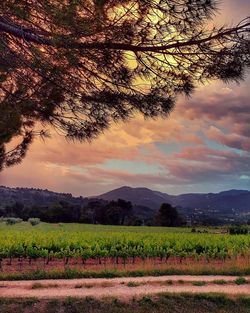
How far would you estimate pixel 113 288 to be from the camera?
48.8 ft

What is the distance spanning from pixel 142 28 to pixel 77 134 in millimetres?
2904

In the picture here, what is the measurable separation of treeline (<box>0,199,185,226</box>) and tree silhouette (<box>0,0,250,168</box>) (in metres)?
55.2

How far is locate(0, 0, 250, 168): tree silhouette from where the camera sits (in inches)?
328

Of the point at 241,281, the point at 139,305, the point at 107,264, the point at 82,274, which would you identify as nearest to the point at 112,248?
the point at 107,264

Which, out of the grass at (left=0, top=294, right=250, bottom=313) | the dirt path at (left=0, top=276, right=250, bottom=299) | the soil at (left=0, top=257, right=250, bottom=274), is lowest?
the grass at (left=0, top=294, right=250, bottom=313)

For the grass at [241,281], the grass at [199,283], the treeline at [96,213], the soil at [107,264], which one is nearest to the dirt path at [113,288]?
the grass at [199,283]

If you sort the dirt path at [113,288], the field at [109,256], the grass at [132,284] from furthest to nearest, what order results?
the field at [109,256]
the grass at [132,284]
the dirt path at [113,288]

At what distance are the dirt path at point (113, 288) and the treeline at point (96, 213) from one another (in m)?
49.1

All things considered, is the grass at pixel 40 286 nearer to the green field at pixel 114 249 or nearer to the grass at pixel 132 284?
the grass at pixel 132 284

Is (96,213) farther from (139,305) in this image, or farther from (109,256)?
(139,305)

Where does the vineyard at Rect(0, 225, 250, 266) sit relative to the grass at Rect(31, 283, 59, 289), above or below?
above

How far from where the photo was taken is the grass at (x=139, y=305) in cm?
1279

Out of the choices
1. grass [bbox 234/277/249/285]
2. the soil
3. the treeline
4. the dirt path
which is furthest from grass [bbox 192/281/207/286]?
the treeline

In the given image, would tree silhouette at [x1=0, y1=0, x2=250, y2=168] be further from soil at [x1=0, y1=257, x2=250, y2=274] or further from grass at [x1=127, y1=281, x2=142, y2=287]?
soil at [x1=0, y1=257, x2=250, y2=274]
